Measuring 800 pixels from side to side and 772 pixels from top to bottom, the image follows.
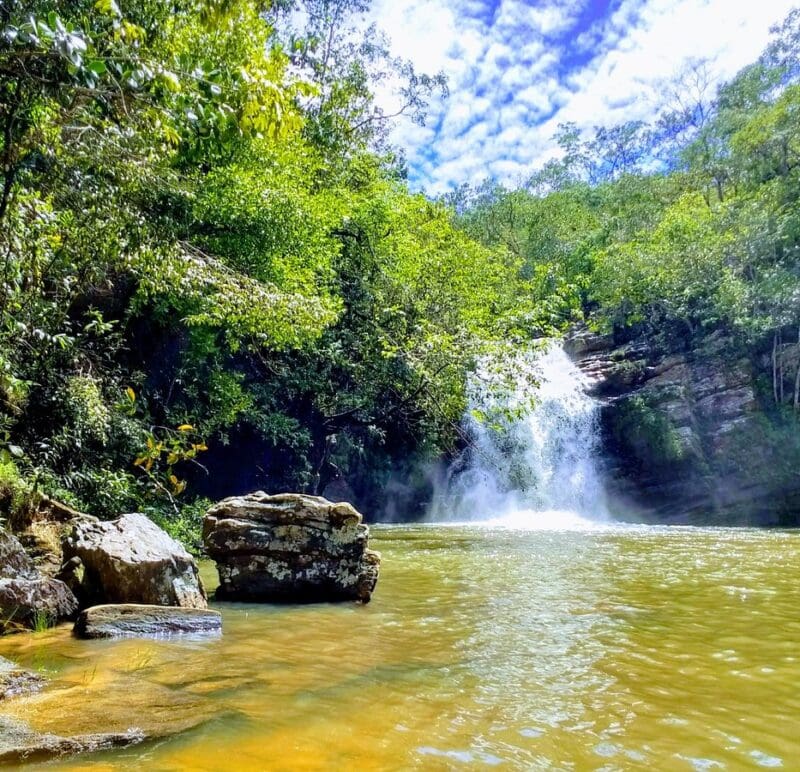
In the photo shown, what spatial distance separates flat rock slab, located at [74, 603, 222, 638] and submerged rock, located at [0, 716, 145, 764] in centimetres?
231

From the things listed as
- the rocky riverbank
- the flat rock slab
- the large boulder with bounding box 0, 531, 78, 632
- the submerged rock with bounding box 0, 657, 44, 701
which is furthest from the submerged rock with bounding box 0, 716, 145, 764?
the large boulder with bounding box 0, 531, 78, 632

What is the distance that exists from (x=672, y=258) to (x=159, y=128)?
28359mm

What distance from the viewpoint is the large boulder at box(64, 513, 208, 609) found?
602cm

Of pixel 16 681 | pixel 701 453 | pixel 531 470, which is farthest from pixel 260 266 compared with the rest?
pixel 701 453

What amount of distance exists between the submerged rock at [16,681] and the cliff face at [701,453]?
23.0 m

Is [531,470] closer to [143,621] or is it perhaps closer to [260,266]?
[260,266]

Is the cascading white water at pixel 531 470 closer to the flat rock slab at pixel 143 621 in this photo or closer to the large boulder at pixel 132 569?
the large boulder at pixel 132 569

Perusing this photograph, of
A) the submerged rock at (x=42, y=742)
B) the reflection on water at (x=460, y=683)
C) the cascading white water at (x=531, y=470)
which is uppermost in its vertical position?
the cascading white water at (x=531, y=470)

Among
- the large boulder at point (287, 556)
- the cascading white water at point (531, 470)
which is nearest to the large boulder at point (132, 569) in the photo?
the large boulder at point (287, 556)

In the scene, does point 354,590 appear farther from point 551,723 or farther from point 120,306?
point 120,306

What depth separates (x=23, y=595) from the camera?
18.2ft

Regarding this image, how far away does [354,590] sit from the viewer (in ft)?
23.7

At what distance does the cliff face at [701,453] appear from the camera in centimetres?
2405

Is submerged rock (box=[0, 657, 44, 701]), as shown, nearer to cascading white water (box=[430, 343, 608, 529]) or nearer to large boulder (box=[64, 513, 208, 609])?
large boulder (box=[64, 513, 208, 609])
